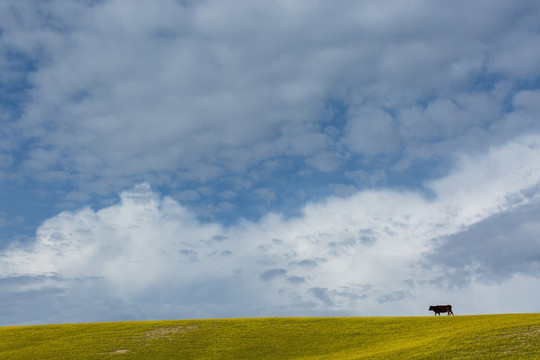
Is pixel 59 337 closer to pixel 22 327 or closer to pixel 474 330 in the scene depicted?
pixel 22 327

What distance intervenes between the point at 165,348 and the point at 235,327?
10.9 m

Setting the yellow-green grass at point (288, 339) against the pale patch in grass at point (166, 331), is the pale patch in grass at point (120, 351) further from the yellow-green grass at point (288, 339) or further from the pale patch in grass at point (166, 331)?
the pale patch in grass at point (166, 331)

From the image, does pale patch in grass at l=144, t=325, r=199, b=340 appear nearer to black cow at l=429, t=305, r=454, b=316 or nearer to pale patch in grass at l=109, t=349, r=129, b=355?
pale patch in grass at l=109, t=349, r=129, b=355

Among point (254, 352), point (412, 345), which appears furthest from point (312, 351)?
point (412, 345)

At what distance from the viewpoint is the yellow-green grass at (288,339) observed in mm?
44719

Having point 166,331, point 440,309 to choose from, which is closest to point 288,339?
point 166,331

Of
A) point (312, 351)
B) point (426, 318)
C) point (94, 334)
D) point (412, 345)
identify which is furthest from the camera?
point (426, 318)

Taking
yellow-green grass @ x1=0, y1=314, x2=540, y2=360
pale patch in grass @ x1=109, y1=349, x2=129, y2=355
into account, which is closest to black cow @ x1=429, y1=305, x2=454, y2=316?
yellow-green grass @ x1=0, y1=314, x2=540, y2=360

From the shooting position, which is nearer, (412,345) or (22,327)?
(412,345)

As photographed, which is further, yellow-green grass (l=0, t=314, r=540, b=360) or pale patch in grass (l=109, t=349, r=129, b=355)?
pale patch in grass (l=109, t=349, r=129, b=355)

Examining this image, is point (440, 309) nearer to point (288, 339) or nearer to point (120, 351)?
point (288, 339)

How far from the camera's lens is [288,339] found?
2153 inches

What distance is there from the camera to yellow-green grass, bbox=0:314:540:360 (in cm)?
4472

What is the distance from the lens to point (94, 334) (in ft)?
192
